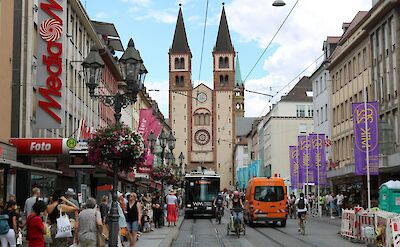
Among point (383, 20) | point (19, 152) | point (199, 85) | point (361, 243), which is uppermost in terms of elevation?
point (199, 85)

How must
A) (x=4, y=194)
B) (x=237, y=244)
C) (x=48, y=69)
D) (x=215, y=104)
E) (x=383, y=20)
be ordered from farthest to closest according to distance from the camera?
(x=215, y=104) < (x=383, y=20) < (x=48, y=69) < (x=4, y=194) < (x=237, y=244)

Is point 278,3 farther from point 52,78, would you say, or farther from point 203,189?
point 203,189

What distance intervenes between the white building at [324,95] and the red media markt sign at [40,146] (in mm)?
40132

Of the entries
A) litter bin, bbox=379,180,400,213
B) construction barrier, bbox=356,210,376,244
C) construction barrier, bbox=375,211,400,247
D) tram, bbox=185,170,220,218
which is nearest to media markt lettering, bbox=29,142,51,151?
construction barrier, bbox=356,210,376,244

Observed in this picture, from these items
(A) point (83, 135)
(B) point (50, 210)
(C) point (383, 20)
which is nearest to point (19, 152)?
(A) point (83, 135)

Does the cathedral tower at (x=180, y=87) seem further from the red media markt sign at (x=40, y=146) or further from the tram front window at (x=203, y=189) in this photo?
the red media markt sign at (x=40, y=146)

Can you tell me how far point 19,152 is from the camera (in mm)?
27672

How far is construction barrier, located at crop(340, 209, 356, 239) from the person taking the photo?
24.5 m

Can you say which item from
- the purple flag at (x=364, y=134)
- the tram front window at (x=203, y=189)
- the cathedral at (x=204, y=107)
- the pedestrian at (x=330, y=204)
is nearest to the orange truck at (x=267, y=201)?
the purple flag at (x=364, y=134)

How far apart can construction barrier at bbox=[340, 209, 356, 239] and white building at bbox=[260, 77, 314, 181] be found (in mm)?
70132

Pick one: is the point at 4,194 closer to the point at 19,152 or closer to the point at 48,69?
the point at 19,152

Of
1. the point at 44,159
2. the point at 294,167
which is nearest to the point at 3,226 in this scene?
the point at 44,159

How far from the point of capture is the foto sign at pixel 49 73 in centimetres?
2956

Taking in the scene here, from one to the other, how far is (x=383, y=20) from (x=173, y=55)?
102 meters
